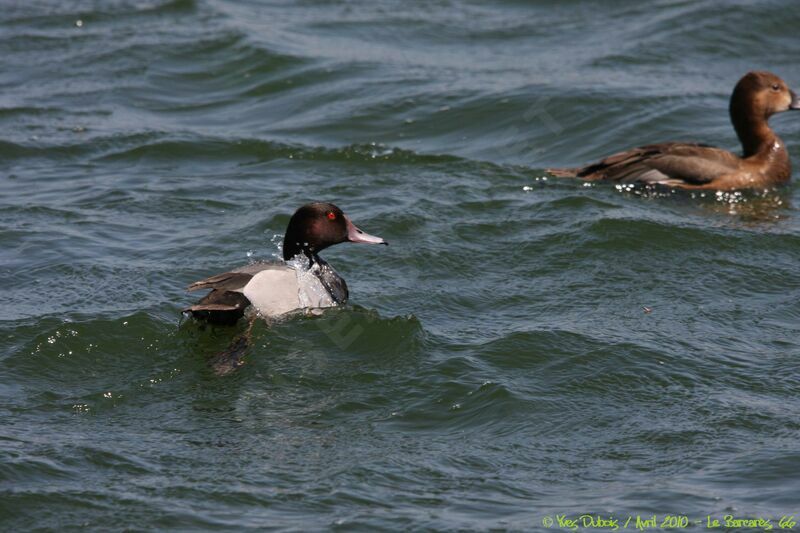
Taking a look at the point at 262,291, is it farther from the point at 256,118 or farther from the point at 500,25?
the point at 500,25

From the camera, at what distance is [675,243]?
10.0 meters

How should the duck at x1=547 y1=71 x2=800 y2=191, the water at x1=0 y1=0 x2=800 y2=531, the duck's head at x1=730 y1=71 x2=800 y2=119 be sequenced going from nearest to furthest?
the water at x1=0 y1=0 x2=800 y2=531
the duck at x1=547 y1=71 x2=800 y2=191
the duck's head at x1=730 y1=71 x2=800 y2=119

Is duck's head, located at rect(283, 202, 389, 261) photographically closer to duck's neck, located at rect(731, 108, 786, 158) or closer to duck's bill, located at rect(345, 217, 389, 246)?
duck's bill, located at rect(345, 217, 389, 246)

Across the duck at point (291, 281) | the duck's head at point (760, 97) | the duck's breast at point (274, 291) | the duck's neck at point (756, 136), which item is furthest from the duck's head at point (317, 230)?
the duck's head at point (760, 97)

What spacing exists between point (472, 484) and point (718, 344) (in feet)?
8.19

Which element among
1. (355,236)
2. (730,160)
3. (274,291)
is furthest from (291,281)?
(730,160)

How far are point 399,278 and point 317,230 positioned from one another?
3.44ft

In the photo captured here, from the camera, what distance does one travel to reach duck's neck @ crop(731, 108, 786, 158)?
11688mm

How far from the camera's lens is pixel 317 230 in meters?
8.49

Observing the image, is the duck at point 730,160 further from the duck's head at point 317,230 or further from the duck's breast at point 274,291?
the duck's breast at point 274,291

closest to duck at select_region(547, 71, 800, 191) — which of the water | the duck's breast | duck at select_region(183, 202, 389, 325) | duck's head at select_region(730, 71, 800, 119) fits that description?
Answer: duck's head at select_region(730, 71, 800, 119)

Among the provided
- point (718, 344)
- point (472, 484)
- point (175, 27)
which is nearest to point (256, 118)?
point (175, 27)

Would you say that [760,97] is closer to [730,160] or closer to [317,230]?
[730,160]

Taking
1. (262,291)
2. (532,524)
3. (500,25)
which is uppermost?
(500,25)
